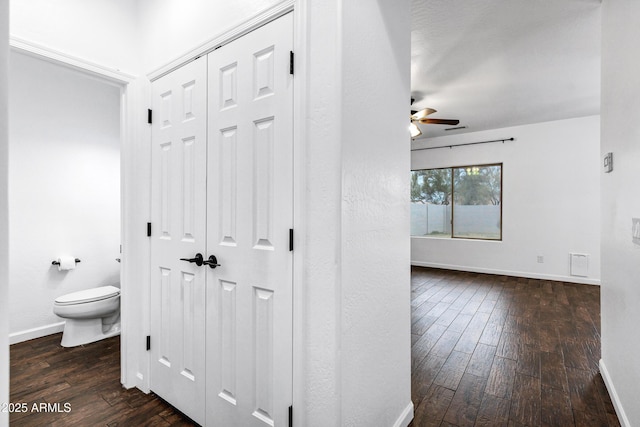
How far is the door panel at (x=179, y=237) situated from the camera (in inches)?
66.1

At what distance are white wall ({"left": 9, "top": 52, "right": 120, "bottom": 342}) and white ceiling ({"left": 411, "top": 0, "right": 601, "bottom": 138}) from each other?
10.7ft

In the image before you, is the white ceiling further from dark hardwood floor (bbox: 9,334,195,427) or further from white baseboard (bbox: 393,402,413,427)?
dark hardwood floor (bbox: 9,334,195,427)

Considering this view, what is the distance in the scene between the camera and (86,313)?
2.57m

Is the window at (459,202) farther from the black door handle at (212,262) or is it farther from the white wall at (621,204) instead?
the black door handle at (212,262)

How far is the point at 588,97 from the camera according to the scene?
3.98 m

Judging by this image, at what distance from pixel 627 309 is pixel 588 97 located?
3.62 meters

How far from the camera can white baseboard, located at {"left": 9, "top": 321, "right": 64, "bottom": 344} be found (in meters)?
2.67

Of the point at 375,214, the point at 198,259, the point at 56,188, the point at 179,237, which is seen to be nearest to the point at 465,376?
the point at 375,214

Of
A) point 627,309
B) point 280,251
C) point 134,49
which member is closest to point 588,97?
point 627,309

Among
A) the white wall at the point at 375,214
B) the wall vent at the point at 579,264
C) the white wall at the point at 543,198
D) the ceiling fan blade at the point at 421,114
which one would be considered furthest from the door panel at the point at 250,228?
the wall vent at the point at 579,264

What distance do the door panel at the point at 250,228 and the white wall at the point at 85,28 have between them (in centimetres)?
83

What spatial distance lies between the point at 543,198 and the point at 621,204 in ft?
12.9

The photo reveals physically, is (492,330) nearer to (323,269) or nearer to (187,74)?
(323,269)

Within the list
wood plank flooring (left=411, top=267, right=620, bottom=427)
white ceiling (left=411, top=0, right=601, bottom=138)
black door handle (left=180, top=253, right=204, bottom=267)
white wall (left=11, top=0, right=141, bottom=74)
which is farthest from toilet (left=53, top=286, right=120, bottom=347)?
white ceiling (left=411, top=0, right=601, bottom=138)
